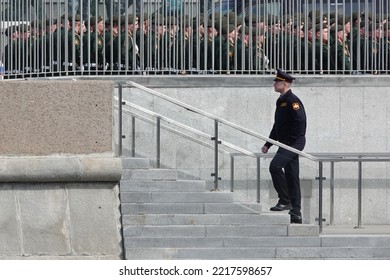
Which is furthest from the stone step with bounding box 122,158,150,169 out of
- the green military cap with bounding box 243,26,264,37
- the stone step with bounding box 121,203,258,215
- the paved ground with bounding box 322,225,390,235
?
the green military cap with bounding box 243,26,264,37

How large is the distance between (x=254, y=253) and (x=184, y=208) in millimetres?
840

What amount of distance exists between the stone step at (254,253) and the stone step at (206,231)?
21 centimetres

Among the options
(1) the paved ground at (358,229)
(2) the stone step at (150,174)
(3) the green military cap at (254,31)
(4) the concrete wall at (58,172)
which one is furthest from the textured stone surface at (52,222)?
(3) the green military cap at (254,31)

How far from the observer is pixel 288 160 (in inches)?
580

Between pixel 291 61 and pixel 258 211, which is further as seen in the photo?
pixel 291 61

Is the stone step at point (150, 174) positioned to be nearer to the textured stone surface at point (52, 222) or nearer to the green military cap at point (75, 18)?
the textured stone surface at point (52, 222)

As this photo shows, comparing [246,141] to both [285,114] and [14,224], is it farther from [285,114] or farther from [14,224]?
[14,224]

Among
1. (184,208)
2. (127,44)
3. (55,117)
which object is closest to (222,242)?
(184,208)

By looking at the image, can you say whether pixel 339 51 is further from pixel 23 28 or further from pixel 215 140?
pixel 23 28

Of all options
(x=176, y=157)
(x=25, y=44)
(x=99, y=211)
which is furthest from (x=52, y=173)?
(x=25, y=44)

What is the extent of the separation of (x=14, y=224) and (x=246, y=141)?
2.55 metres

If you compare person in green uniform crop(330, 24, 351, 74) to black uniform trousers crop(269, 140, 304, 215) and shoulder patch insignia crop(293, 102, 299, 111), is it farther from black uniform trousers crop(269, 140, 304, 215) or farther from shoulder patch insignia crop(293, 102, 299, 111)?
black uniform trousers crop(269, 140, 304, 215)

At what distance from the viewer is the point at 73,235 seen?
553 inches

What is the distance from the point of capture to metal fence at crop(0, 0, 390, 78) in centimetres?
1692
